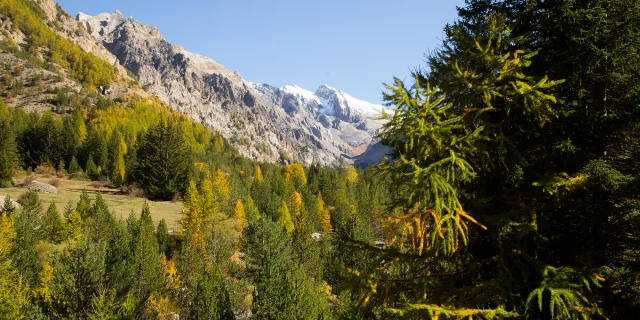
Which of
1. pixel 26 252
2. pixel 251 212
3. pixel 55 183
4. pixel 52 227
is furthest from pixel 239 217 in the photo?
pixel 55 183

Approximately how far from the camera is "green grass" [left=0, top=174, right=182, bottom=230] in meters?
49.2

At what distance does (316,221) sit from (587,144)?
59252 millimetres

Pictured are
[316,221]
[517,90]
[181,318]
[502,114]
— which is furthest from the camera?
[316,221]

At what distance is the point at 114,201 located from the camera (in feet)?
190

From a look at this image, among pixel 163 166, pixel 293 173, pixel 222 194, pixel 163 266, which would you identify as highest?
pixel 293 173

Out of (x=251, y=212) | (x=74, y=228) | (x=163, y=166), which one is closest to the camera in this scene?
(x=74, y=228)

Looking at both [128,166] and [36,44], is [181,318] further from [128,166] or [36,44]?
[36,44]

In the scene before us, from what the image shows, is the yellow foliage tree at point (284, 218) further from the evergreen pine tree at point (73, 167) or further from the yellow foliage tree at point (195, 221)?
the evergreen pine tree at point (73, 167)

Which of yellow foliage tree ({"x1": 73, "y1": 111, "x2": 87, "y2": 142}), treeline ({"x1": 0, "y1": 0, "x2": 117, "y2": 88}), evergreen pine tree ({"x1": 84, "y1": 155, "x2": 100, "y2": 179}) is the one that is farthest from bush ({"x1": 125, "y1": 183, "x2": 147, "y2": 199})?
treeline ({"x1": 0, "y1": 0, "x2": 117, "y2": 88})


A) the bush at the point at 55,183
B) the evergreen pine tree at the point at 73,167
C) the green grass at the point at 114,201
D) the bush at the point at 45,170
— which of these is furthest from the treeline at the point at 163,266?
the evergreen pine tree at the point at 73,167

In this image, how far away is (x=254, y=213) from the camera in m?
54.4

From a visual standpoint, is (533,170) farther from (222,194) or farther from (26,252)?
(222,194)

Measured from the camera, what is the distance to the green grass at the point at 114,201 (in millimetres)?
49159

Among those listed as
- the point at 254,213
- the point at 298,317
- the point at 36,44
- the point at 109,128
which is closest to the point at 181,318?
the point at 298,317
